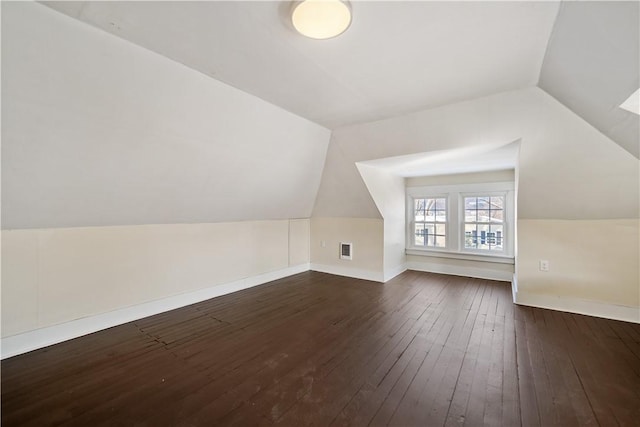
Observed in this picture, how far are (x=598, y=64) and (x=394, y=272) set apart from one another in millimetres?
4006

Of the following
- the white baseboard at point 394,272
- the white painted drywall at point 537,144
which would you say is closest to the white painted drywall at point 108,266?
the white baseboard at point 394,272

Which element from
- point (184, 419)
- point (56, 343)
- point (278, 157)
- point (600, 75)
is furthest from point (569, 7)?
point (56, 343)

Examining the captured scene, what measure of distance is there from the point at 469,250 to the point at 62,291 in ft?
19.6

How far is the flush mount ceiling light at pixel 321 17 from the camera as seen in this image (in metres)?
1.43

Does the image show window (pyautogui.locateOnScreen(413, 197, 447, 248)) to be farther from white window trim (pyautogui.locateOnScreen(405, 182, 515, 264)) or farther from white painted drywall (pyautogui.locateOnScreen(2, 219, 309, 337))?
white painted drywall (pyautogui.locateOnScreen(2, 219, 309, 337))

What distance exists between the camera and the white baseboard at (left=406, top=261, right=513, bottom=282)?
478 cm

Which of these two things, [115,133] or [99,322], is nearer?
[115,133]

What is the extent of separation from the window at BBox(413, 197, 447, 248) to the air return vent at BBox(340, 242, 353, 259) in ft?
5.11

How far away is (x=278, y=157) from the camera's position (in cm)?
360

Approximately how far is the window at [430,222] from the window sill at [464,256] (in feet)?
0.55

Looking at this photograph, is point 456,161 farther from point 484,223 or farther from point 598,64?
point 598,64

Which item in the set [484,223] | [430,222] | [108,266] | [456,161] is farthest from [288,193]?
[484,223]

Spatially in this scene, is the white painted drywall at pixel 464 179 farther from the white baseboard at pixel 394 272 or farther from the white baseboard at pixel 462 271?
the white baseboard at pixel 394 272

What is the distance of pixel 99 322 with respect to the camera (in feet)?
9.42
